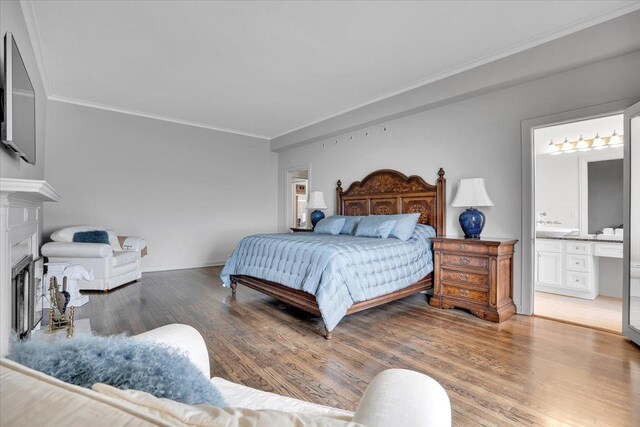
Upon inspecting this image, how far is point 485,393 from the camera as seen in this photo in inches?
74.4

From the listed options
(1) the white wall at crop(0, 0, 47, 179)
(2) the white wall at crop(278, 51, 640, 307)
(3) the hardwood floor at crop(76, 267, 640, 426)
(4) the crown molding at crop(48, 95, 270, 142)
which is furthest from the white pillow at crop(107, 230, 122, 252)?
(2) the white wall at crop(278, 51, 640, 307)

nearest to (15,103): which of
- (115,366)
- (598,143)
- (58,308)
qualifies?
(58,308)

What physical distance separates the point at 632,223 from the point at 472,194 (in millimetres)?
1350

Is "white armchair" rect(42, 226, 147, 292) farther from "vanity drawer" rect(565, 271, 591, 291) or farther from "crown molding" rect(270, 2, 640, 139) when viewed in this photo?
"vanity drawer" rect(565, 271, 591, 291)

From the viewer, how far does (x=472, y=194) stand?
11.9ft

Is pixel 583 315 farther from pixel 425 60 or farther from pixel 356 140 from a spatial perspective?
pixel 356 140

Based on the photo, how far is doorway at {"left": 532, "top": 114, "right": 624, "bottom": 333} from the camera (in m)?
3.86

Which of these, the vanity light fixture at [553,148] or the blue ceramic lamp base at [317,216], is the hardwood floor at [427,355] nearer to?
the blue ceramic lamp base at [317,216]

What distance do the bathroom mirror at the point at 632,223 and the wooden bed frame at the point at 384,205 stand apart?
1.77m

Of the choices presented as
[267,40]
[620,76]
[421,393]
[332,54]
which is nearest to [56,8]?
[267,40]

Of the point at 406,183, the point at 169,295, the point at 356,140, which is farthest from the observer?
the point at 356,140

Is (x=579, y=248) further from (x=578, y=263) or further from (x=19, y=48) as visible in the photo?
(x=19, y=48)

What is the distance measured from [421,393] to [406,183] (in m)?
4.09

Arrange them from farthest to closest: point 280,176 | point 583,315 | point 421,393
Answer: point 280,176, point 583,315, point 421,393
